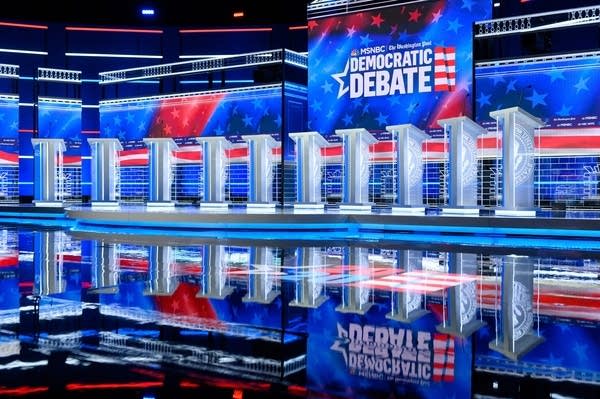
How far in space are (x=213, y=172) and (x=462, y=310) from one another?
8041 mm

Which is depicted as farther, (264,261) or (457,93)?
(457,93)

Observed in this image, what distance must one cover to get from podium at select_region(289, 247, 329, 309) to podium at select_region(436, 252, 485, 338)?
75cm

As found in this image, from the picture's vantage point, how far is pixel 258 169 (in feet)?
34.7

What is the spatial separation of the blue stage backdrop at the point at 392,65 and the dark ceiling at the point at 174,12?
5456mm

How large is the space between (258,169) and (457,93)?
350cm

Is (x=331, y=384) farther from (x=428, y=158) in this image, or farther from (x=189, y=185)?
(x=189, y=185)

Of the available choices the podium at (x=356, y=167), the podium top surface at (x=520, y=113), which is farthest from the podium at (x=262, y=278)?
the podium top surface at (x=520, y=113)

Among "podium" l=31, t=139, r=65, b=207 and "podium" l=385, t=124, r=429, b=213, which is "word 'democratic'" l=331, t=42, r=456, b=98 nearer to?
"podium" l=385, t=124, r=429, b=213

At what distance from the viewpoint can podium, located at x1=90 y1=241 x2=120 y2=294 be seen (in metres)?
4.24

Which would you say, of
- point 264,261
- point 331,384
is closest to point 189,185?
point 264,261

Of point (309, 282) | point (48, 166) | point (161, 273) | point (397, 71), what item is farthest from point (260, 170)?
point (309, 282)

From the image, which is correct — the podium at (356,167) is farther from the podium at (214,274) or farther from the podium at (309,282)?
the podium at (309,282)

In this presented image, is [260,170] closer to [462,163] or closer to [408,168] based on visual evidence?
[408,168]

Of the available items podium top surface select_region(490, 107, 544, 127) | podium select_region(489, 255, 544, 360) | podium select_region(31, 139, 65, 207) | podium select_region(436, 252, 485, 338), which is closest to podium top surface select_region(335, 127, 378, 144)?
podium top surface select_region(490, 107, 544, 127)
